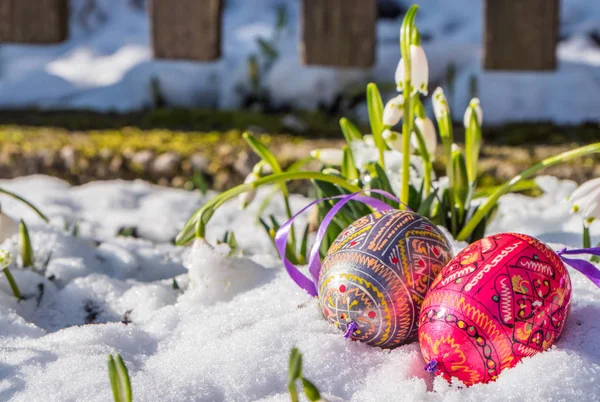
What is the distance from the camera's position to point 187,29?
2.97 meters

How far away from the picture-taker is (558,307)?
4.03ft

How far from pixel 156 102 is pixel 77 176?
1.14 m

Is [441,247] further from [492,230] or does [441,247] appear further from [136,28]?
[136,28]

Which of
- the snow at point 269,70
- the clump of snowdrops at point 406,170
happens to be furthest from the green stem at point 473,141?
the snow at point 269,70

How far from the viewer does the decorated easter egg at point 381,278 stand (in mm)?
1285

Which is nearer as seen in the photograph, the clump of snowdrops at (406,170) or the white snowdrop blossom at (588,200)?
the white snowdrop blossom at (588,200)

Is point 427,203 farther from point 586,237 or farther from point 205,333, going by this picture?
point 205,333

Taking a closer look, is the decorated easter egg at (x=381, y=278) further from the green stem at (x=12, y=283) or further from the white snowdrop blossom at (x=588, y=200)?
the green stem at (x=12, y=283)

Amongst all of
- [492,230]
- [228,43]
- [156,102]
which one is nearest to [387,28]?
[228,43]

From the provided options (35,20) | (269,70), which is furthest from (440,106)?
(269,70)

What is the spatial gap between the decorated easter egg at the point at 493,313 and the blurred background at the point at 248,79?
1.23 metres

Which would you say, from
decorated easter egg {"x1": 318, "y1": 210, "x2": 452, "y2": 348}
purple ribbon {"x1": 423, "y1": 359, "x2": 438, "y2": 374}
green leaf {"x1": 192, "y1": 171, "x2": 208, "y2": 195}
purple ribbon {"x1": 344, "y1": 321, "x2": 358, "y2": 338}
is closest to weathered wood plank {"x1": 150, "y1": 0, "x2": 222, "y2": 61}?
green leaf {"x1": 192, "y1": 171, "x2": 208, "y2": 195}

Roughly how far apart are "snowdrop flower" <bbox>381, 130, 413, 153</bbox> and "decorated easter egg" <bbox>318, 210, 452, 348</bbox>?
11.6 inches

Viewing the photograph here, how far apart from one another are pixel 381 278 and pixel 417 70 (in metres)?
0.45
